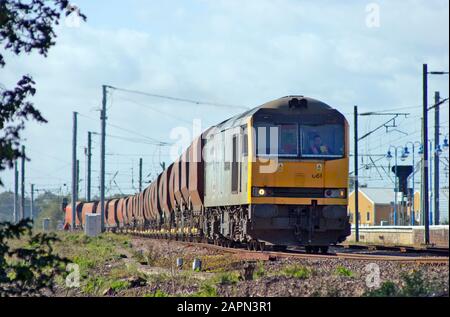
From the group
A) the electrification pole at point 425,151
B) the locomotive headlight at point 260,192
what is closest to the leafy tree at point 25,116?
the locomotive headlight at point 260,192

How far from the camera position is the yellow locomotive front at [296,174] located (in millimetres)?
21562

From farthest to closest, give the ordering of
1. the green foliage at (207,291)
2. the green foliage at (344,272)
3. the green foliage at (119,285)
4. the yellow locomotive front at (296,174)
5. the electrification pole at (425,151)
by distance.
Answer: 1. the electrification pole at (425,151)
2. the yellow locomotive front at (296,174)
3. the green foliage at (344,272)
4. the green foliage at (119,285)
5. the green foliage at (207,291)

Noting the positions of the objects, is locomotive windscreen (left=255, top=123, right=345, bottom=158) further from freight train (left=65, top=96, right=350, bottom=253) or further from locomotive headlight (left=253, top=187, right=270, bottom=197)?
locomotive headlight (left=253, top=187, right=270, bottom=197)

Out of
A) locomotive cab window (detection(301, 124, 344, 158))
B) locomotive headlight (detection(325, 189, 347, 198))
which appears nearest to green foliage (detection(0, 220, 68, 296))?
locomotive cab window (detection(301, 124, 344, 158))

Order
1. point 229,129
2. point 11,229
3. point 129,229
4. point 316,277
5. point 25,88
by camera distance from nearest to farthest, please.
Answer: point 11,229 → point 25,88 → point 316,277 → point 229,129 → point 129,229

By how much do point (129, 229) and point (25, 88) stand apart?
42.9 m

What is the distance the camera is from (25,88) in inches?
464

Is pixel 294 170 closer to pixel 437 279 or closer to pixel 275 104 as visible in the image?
pixel 275 104

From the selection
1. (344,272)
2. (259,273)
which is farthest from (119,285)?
(344,272)

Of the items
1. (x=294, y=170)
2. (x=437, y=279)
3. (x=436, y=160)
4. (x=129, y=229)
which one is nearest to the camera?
(x=437, y=279)

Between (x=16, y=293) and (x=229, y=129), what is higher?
(x=229, y=129)

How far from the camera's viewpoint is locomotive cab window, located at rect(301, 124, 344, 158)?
21.8 meters

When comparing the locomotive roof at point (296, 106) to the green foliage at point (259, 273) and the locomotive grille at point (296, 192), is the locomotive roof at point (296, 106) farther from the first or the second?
the green foliage at point (259, 273)
